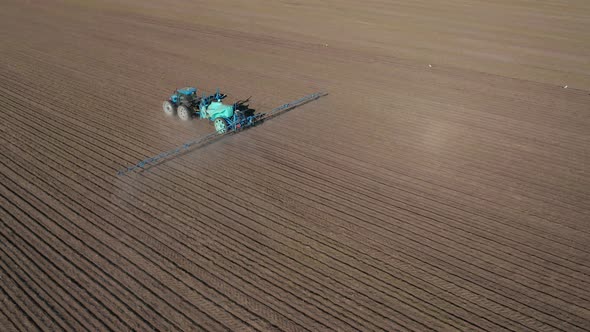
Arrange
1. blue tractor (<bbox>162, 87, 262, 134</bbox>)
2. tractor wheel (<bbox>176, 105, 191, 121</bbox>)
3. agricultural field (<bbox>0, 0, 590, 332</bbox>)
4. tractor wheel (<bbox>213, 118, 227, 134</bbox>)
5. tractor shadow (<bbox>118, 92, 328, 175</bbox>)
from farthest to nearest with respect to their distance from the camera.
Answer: tractor wheel (<bbox>176, 105, 191, 121</bbox>) < blue tractor (<bbox>162, 87, 262, 134</bbox>) < tractor wheel (<bbox>213, 118, 227, 134</bbox>) < tractor shadow (<bbox>118, 92, 328, 175</bbox>) < agricultural field (<bbox>0, 0, 590, 332</bbox>)

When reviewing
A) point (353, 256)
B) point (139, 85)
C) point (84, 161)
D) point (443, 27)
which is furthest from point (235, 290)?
point (443, 27)

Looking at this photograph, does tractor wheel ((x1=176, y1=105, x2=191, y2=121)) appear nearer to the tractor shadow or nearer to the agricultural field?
the agricultural field

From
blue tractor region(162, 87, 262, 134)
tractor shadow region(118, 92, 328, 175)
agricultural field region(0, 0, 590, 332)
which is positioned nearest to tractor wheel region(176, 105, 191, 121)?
blue tractor region(162, 87, 262, 134)

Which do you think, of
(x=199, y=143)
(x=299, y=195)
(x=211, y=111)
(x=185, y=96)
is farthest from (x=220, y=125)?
(x=299, y=195)

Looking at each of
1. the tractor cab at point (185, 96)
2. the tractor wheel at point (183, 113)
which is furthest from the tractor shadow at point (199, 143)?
the tractor cab at point (185, 96)

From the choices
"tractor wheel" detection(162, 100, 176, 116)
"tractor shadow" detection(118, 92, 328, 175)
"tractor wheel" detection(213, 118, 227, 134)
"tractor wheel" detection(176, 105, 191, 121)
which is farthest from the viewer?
"tractor wheel" detection(162, 100, 176, 116)

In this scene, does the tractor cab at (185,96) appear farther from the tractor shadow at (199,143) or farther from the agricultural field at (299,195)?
the tractor shadow at (199,143)
